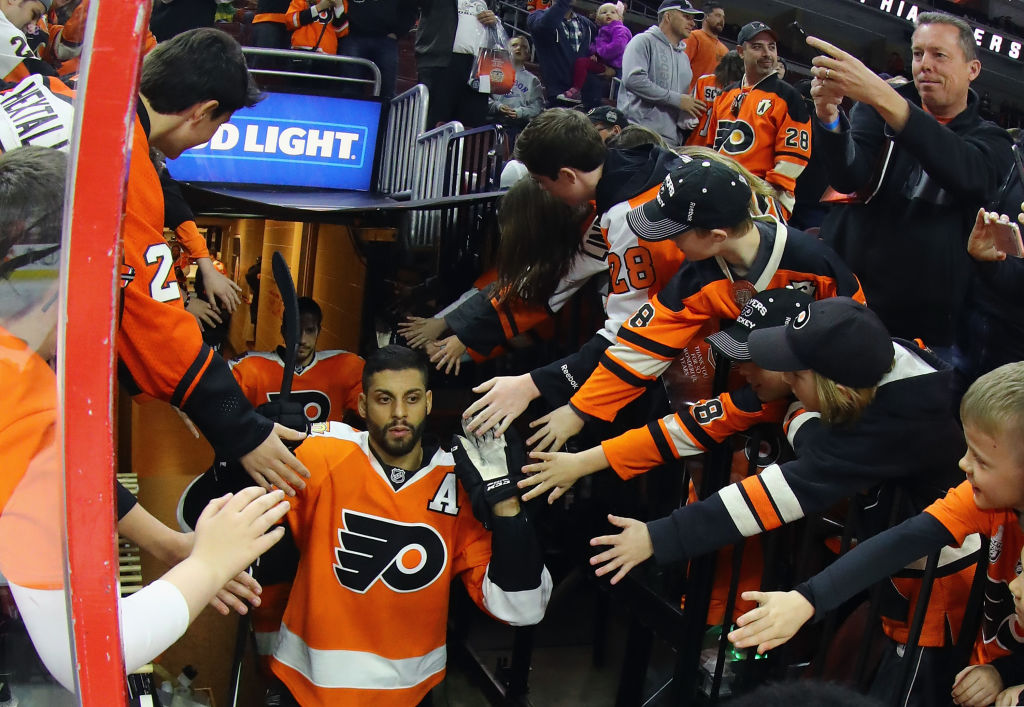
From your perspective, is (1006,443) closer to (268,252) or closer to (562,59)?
(268,252)

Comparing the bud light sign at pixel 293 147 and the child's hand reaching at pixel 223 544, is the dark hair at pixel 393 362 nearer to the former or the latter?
the child's hand reaching at pixel 223 544

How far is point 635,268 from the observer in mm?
3332

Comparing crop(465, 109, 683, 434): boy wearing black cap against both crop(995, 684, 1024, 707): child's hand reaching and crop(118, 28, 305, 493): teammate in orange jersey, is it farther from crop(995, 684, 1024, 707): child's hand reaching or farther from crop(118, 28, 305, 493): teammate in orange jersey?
crop(995, 684, 1024, 707): child's hand reaching

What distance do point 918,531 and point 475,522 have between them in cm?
156

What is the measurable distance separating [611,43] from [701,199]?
5.92 meters

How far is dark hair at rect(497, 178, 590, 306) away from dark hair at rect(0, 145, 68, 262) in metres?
2.78

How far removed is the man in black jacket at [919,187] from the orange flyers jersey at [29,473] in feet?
8.63

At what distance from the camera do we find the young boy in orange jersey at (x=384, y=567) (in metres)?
3.31

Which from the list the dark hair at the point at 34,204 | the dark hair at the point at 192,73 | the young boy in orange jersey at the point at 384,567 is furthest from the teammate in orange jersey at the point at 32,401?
the young boy in orange jersey at the point at 384,567

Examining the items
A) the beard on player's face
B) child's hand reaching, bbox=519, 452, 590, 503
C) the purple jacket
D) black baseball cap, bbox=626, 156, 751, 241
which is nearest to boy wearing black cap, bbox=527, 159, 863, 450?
black baseball cap, bbox=626, 156, 751, 241

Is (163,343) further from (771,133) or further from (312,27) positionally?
(312,27)

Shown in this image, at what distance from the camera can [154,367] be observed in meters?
2.65

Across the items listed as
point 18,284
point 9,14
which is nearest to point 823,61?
point 9,14

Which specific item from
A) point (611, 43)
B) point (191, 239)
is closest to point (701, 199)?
point (191, 239)
